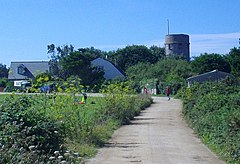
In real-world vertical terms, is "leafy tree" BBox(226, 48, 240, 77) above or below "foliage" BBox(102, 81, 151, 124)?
above

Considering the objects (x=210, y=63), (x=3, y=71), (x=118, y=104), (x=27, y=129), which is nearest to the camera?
(x=27, y=129)

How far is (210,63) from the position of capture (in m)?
94.6

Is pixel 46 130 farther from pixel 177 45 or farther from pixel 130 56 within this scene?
pixel 130 56

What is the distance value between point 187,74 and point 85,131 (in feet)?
241

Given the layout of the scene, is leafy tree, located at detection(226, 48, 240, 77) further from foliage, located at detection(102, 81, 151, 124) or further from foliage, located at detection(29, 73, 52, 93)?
foliage, located at detection(29, 73, 52, 93)

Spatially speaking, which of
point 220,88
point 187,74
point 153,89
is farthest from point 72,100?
point 187,74

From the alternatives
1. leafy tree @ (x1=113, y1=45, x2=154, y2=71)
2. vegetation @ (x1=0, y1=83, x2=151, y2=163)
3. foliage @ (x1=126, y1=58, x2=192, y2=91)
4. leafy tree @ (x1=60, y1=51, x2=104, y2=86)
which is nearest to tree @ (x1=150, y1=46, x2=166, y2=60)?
leafy tree @ (x1=113, y1=45, x2=154, y2=71)

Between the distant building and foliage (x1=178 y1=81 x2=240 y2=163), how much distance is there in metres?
91.4

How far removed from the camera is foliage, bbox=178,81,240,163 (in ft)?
58.0

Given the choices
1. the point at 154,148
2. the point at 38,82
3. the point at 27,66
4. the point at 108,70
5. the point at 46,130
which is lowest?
the point at 154,148

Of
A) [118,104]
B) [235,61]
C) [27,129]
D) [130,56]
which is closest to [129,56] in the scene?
[130,56]

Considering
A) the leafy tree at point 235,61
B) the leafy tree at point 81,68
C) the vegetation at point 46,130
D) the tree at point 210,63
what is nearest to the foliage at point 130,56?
the tree at point 210,63

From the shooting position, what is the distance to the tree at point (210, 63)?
93.4 metres

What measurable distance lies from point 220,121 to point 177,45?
10914cm
